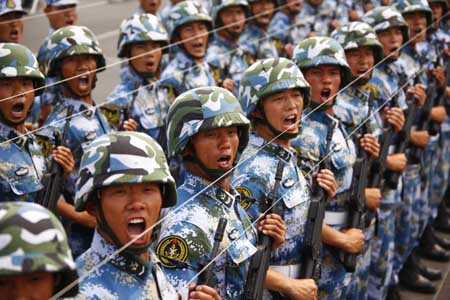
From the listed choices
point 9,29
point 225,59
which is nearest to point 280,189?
point 9,29

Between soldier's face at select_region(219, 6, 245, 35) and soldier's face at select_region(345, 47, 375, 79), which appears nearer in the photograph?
soldier's face at select_region(345, 47, 375, 79)

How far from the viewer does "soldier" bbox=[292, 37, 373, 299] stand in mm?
6660

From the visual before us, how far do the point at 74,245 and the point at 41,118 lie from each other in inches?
59.3

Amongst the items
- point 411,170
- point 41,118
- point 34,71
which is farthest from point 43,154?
point 411,170

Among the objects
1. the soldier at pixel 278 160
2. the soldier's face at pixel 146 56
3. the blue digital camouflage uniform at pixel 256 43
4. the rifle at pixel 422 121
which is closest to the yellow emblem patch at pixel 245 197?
the soldier at pixel 278 160

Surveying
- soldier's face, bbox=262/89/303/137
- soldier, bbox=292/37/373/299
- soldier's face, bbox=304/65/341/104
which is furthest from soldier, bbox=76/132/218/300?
soldier's face, bbox=304/65/341/104

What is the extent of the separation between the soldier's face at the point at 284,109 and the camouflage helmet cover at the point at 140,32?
8.32 ft

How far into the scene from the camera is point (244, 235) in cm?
520

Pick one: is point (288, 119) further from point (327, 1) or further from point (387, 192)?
point (327, 1)

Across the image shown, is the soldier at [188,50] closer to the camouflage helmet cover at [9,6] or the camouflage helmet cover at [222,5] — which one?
the camouflage helmet cover at [222,5]

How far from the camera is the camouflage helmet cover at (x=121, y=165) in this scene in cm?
428

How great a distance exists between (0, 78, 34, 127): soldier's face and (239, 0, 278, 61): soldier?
502 cm

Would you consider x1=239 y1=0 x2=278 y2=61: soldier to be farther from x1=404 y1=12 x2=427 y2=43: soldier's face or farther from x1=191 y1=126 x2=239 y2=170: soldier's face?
x1=191 y1=126 x2=239 y2=170: soldier's face

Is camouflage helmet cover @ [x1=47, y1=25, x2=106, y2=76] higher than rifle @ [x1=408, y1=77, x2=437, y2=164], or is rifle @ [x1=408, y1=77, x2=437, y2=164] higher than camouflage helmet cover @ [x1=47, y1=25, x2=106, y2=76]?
camouflage helmet cover @ [x1=47, y1=25, x2=106, y2=76]
